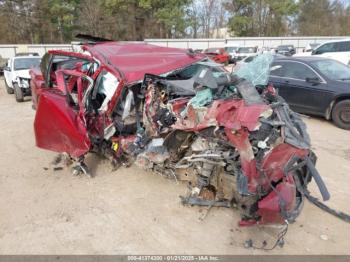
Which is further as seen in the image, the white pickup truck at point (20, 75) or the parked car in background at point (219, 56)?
the white pickup truck at point (20, 75)

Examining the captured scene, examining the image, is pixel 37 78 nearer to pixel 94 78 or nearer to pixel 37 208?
pixel 94 78

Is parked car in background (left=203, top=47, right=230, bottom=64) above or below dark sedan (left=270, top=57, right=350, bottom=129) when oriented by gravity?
above

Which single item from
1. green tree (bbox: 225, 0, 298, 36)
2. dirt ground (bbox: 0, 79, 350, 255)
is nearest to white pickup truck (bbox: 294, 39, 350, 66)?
dirt ground (bbox: 0, 79, 350, 255)

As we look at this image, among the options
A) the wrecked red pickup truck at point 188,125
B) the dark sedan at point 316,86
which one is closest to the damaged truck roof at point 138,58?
the wrecked red pickup truck at point 188,125

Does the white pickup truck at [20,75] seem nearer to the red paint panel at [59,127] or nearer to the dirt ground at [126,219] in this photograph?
the dirt ground at [126,219]

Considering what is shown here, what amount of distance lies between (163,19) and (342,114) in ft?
118

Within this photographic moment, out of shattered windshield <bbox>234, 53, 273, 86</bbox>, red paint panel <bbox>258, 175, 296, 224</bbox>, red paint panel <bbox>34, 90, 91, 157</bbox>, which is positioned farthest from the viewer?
red paint panel <bbox>34, 90, 91, 157</bbox>

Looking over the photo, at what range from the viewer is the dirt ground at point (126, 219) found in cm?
300

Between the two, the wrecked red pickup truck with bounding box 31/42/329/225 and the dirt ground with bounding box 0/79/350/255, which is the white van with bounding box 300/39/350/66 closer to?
the dirt ground with bounding box 0/79/350/255

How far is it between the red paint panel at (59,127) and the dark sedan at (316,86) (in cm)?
500

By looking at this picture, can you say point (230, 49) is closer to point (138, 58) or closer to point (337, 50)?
point (337, 50)

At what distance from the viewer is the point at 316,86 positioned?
695 centimetres

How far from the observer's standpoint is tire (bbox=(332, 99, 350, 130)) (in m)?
6.64

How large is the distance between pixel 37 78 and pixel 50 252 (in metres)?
4.35
